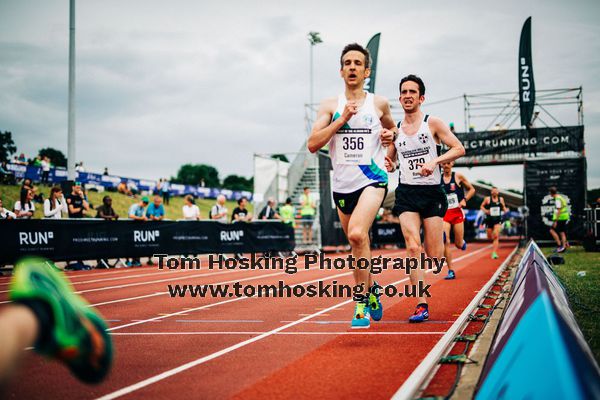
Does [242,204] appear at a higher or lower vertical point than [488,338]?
higher

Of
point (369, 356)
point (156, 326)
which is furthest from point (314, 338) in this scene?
point (156, 326)

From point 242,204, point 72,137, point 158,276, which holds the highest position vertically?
point 72,137

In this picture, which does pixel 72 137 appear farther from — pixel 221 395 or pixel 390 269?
pixel 221 395

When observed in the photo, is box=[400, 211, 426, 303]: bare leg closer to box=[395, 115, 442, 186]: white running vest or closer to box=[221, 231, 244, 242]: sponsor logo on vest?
box=[395, 115, 442, 186]: white running vest

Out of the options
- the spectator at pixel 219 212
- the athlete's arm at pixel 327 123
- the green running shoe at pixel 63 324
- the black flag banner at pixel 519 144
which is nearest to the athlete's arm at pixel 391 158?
the athlete's arm at pixel 327 123

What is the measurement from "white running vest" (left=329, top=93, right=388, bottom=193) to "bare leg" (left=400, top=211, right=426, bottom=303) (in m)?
1.00

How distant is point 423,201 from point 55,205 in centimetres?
1127

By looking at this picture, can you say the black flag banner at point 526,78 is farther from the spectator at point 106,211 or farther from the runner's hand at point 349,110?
the runner's hand at point 349,110

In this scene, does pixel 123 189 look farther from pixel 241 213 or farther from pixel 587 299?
pixel 587 299

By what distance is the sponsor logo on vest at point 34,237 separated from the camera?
13088 millimetres

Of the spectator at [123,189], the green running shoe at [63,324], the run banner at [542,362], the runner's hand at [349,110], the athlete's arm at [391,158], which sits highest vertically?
the spectator at [123,189]

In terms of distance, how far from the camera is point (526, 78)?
26.0 metres

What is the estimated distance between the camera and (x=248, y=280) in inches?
469

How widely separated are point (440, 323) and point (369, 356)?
1.68m
